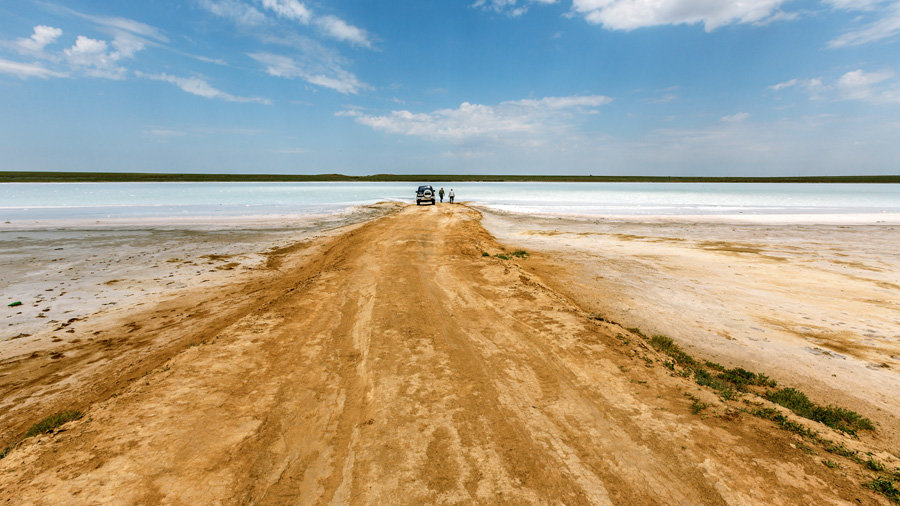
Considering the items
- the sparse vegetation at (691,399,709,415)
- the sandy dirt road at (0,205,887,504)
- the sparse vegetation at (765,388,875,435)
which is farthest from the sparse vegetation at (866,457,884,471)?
the sparse vegetation at (691,399,709,415)

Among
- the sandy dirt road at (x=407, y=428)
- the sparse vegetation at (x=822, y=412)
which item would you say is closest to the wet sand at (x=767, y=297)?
the sparse vegetation at (x=822, y=412)

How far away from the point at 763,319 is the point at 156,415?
1322cm

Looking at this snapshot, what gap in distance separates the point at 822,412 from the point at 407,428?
6.46m

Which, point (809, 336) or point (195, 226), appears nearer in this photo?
point (809, 336)

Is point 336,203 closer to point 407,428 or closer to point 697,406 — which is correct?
point 407,428

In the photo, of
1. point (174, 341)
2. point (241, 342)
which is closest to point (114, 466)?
point (241, 342)

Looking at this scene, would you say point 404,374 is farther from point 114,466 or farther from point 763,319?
point 763,319

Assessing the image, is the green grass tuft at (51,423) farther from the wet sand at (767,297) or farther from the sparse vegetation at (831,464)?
the wet sand at (767,297)

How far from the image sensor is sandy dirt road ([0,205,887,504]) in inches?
144

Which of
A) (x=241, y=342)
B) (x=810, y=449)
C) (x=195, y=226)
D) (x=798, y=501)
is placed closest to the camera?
(x=798, y=501)

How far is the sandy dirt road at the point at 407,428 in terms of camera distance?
12.0 ft

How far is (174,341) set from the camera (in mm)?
8094

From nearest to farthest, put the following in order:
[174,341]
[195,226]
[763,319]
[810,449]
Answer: [810,449] → [174,341] → [763,319] → [195,226]

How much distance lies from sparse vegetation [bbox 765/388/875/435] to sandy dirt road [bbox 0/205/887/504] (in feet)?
4.67
